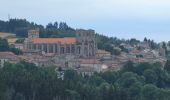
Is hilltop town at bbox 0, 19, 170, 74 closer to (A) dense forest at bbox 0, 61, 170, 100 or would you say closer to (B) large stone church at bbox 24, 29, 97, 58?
(B) large stone church at bbox 24, 29, 97, 58

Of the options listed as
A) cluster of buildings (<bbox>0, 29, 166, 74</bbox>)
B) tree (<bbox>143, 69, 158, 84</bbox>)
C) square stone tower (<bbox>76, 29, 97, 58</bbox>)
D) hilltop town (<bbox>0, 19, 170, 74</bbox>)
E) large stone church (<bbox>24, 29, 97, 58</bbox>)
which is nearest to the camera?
tree (<bbox>143, 69, 158, 84</bbox>)

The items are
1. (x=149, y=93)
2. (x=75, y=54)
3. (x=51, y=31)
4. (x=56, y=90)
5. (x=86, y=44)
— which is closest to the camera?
(x=56, y=90)

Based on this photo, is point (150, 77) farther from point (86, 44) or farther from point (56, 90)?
point (86, 44)

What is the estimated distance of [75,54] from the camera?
4530 inches

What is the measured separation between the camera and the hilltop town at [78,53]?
332 ft

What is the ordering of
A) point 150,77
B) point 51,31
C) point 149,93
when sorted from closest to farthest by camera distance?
1. point 149,93
2. point 150,77
3. point 51,31

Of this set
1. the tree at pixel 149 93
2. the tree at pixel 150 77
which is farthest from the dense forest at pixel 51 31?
the tree at pixel 149 93

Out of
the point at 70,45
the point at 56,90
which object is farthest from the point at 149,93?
the point at 70,45

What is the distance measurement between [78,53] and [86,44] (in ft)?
5.20

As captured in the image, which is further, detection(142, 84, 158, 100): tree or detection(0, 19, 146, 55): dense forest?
detection(0, 19, 146, 55): dense forest

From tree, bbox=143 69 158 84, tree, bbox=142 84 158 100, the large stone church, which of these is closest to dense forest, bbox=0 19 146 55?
the large stone church

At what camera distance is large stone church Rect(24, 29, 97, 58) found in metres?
115

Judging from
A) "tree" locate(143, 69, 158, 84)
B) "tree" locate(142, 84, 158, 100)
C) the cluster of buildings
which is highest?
the cluster of buildings

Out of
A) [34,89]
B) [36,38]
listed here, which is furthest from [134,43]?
[34,89]
